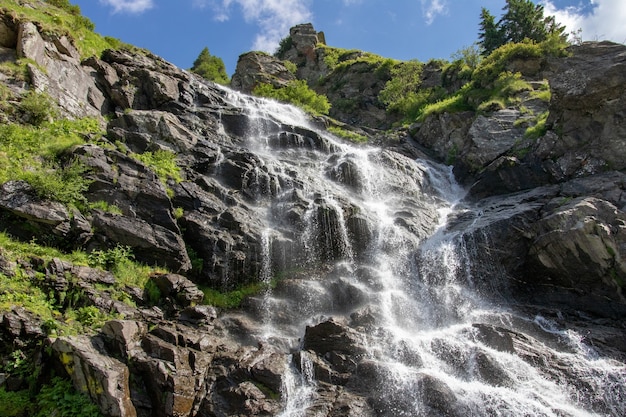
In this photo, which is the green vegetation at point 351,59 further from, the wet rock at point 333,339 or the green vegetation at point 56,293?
the green vegetation at point 56,293

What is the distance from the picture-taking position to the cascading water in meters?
11.2

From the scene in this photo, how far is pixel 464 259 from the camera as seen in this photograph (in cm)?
1805

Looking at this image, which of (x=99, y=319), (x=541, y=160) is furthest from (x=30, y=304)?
(x=541, y=160)

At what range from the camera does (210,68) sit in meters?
55.3

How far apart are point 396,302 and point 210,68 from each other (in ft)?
159

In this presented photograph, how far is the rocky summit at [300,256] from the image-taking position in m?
10.8

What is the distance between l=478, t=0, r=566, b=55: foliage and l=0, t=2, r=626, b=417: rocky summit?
59.0ft

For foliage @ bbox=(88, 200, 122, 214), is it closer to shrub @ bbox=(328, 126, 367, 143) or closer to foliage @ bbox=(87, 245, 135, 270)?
foliage @ bbox=(87, 245, 135, 270)

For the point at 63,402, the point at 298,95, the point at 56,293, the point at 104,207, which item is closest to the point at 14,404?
the point at 63,402

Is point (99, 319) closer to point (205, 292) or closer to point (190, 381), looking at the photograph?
point (190, 381)

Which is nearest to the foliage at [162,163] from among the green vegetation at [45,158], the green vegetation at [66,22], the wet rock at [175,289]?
the green vegetation at [45,158]

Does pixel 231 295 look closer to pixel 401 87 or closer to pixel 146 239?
pixel 146 239

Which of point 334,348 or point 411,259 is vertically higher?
point 411,259

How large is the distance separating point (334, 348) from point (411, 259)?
724 centimetres
